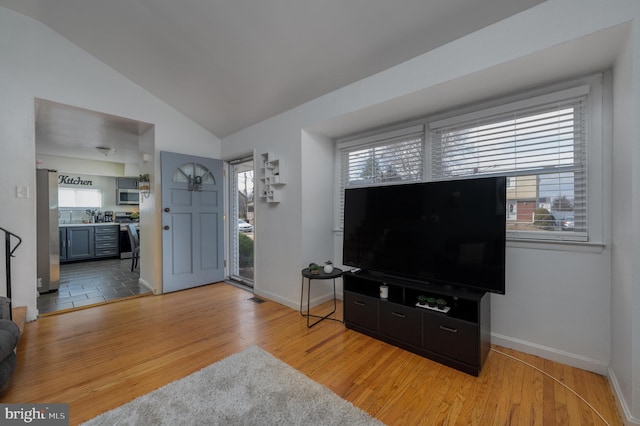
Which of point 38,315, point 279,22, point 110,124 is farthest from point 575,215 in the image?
point 110,124

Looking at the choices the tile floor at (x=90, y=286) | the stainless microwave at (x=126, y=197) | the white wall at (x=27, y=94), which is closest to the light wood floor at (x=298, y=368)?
the tile floor at (x=90, y=286)

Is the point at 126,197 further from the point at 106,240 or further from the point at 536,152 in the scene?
the point at 536,152

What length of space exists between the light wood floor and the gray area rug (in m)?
0.11

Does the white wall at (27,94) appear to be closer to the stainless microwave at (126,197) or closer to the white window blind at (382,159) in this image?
the white window blind at (382,159)

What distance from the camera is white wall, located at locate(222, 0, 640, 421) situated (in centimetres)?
149

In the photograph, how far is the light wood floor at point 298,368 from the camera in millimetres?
1608

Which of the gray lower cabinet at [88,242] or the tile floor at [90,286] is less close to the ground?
the gray lower cabinet at [88,242]

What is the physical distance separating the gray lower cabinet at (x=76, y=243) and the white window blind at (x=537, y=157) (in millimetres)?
7643

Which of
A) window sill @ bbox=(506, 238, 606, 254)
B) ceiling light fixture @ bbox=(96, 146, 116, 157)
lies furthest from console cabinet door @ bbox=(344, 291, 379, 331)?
ceiling light fixture @ bbox=(96, 146, 116, 157)

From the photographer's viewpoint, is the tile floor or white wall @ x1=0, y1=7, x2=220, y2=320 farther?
the tile floor

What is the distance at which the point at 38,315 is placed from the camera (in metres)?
2.97

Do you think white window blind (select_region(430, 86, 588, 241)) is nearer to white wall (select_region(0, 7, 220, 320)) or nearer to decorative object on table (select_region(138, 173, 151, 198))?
decorative object on table (select_region(138, 173, 151, 198))

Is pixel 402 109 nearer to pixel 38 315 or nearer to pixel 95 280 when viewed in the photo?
pixel 38 315

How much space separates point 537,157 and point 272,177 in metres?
2.73
